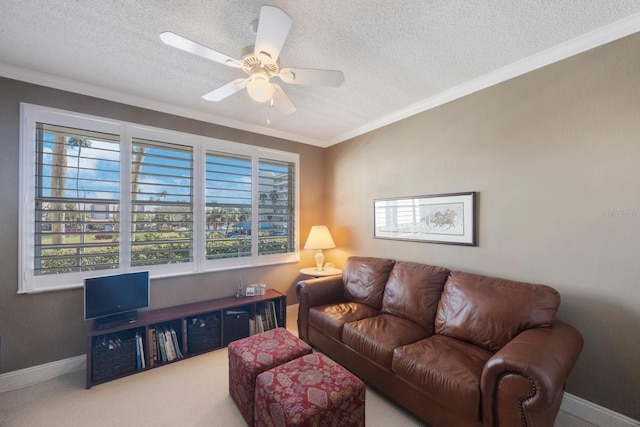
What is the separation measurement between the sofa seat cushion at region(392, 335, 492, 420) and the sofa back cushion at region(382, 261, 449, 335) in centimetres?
33

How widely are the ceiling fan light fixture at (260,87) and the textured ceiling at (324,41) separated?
0.35 meters

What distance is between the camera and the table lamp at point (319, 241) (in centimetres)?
360

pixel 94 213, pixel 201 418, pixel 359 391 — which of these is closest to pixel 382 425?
pixel 359 391

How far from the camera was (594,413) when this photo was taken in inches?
69.9

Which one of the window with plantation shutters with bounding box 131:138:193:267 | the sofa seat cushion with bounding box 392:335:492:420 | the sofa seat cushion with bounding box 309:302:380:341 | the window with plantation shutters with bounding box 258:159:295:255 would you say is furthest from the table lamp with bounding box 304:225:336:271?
the sofa seat cushion with bounding box 392:335:492:420

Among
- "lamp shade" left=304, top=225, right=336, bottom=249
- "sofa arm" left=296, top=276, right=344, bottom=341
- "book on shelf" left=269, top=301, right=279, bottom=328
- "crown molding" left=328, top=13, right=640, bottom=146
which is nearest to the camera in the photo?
"crown molding" left=328, top=13, right=640, bottom=146

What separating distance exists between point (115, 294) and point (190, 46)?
229 centimetres

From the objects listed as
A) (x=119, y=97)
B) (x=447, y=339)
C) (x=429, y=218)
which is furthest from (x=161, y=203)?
(x=447, y=339)

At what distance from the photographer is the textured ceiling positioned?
157 centimetres

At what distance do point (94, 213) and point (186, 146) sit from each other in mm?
1134

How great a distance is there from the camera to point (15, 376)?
2156 millimetres

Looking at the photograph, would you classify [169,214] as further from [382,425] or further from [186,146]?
[382,425]

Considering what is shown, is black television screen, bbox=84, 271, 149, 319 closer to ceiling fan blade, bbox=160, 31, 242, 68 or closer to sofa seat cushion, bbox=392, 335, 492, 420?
ceiling fan blade, bbox=160, 31, 242, 68

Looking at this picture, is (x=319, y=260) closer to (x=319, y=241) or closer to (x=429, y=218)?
(x=319, y=241)
